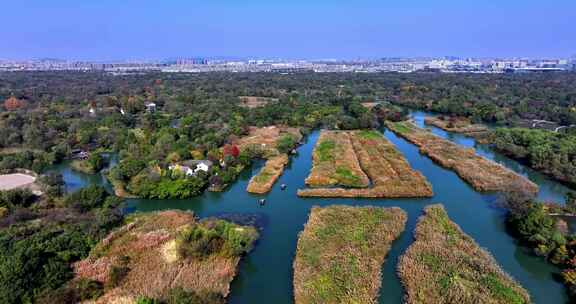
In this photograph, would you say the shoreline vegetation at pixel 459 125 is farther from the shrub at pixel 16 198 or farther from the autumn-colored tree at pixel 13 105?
the autumn-colored tree at pixel 13 105

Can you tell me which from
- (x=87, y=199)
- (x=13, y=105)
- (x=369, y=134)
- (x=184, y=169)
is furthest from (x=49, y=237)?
(x=13, y=105)

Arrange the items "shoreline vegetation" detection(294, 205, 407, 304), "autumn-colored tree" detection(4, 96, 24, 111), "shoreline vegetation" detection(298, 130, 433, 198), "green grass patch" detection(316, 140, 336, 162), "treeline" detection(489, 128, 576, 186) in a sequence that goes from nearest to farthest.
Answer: "shoreline vegetation" detection(294, 205, 407, 304), "shoreline vegetation" detection(298, 130, 433, 198), "treeline" detection(489, 128, 576, 186), "green grass patch" detection(316, 140, 336, 162), "autumn-colored tree" detection(4, 96, 24, 111)

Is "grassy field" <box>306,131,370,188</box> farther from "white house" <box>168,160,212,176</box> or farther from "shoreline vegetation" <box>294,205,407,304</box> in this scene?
"white house" <box>168,160,212,176</box>

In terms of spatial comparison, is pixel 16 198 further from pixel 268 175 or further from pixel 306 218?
pixel 306 218

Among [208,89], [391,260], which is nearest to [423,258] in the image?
[391,260]

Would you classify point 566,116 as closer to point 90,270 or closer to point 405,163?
point 405,163

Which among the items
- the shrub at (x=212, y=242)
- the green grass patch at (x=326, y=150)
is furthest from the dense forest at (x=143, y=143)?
the shrub at (x=212, y=242)

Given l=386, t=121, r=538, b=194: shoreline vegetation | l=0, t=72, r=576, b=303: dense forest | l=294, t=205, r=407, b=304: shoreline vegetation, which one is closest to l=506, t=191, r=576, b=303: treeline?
l=0, t=72, r=576, b=303: dense forest
